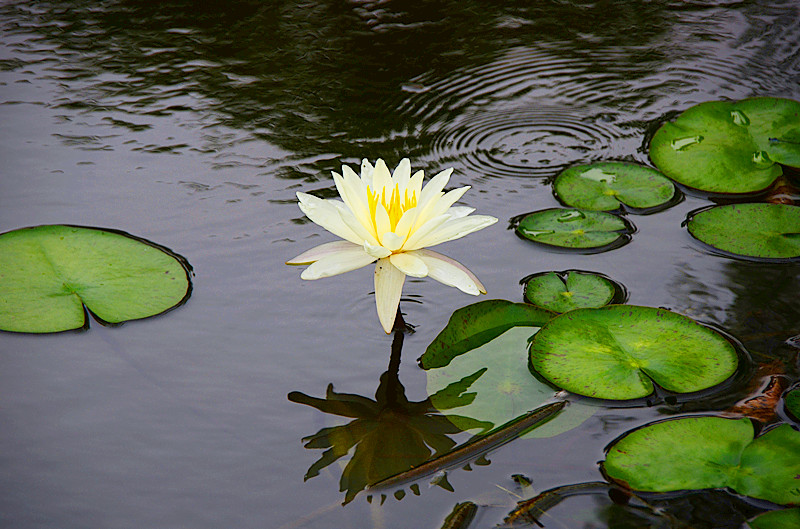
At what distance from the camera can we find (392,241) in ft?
5.36

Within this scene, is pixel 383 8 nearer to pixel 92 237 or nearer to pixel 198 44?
pixel 198 44

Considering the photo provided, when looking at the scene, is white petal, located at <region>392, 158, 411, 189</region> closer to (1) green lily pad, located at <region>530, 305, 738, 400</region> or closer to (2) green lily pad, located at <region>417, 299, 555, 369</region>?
(2) green lily pad, located at <region>417, 299, 555, 369</region>

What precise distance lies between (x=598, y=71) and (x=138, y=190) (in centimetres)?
208

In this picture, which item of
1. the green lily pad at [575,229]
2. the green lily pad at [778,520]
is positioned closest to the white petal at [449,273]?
the green lily pad at [575,229]

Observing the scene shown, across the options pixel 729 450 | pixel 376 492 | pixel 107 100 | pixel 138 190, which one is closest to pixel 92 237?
pixel 138 190

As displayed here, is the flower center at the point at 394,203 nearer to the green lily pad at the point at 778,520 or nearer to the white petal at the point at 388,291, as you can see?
the white petal at the point at 388,291

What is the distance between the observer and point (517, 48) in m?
3.33

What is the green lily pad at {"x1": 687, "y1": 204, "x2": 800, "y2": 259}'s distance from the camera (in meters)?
2.13

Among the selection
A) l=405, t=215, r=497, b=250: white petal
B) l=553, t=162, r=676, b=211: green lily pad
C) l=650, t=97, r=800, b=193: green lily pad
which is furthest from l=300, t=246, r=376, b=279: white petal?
l=650, t=97, r=800, b=193: green lily pad

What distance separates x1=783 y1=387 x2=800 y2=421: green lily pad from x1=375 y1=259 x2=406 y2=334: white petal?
945 mm

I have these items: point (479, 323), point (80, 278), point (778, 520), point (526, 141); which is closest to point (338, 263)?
point (479, 323)

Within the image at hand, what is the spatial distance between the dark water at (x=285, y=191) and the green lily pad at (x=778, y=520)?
0.09 meters

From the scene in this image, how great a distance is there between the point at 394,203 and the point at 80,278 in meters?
1.00

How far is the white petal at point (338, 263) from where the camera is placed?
1619mm
